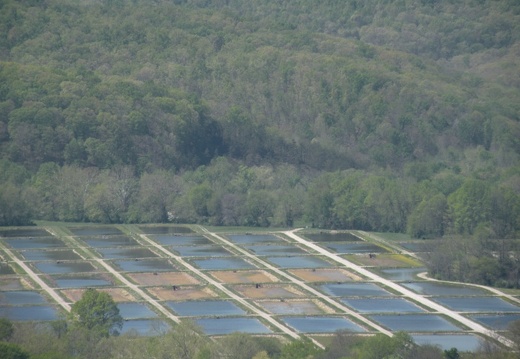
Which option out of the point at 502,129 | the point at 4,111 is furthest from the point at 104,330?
the point at 502,129

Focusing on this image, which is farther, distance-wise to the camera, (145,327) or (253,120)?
(253,120)

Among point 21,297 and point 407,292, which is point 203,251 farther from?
point 21,297

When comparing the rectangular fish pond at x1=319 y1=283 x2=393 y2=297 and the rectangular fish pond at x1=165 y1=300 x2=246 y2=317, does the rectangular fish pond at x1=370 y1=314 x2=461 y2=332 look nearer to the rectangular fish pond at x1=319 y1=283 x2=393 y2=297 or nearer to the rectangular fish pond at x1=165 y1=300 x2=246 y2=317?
the rectangular fish pond at x1=319 y1=283 x2=393 y2=297

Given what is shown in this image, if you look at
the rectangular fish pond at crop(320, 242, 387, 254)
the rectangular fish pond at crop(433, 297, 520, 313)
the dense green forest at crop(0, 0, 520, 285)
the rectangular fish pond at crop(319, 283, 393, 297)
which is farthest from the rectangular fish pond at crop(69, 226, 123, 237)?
the rectangular fish pond at crop(433, 297, 520, 313)

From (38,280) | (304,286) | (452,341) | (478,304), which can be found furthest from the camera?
(304,286)

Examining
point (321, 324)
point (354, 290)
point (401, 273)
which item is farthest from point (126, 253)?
point (321, 324)

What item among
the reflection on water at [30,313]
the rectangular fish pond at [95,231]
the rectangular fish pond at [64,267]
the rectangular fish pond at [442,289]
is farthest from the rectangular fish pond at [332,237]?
the reflection on water at [30,313]

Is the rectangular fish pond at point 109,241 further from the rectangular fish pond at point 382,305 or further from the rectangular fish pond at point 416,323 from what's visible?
the rectangular fish pond at point 416,323

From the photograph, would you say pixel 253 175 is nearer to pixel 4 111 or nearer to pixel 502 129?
pixel 4 111

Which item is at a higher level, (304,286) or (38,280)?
(38,280)
